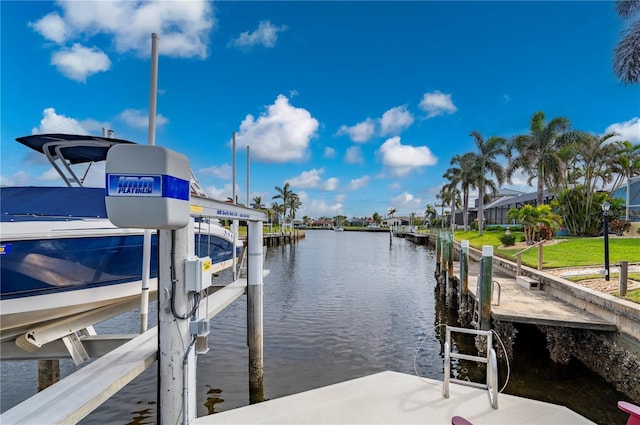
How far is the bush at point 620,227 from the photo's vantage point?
23.5 m

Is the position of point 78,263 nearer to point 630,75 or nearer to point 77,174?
point 77,174

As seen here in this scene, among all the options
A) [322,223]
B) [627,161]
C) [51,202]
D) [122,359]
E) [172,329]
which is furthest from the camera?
[322,223]

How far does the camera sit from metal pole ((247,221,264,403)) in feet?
23.6

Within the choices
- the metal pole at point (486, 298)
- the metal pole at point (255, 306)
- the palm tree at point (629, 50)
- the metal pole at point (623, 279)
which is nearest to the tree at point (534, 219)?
the palm tree at point (629, 50)

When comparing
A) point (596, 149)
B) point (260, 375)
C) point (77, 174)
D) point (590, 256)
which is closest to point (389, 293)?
point (590, 256)

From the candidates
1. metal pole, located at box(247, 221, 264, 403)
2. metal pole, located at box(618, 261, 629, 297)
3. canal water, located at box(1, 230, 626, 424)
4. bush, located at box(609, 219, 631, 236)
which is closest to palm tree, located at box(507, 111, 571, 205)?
bush, located at box(609, 219, 631, 236)

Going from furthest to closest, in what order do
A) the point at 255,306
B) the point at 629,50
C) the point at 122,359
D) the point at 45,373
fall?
the point at 629,50
the point at 255,306
the point at 45,373
the point at 122,359

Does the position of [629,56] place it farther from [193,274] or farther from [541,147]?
[193,274]

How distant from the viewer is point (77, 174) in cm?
744

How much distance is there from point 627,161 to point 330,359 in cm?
2852

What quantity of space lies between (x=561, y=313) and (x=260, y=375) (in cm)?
655

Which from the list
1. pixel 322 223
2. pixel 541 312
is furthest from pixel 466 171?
pixel 322 223

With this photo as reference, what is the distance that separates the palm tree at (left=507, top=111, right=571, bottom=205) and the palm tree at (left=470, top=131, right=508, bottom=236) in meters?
9.35

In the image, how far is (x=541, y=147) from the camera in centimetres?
3045
